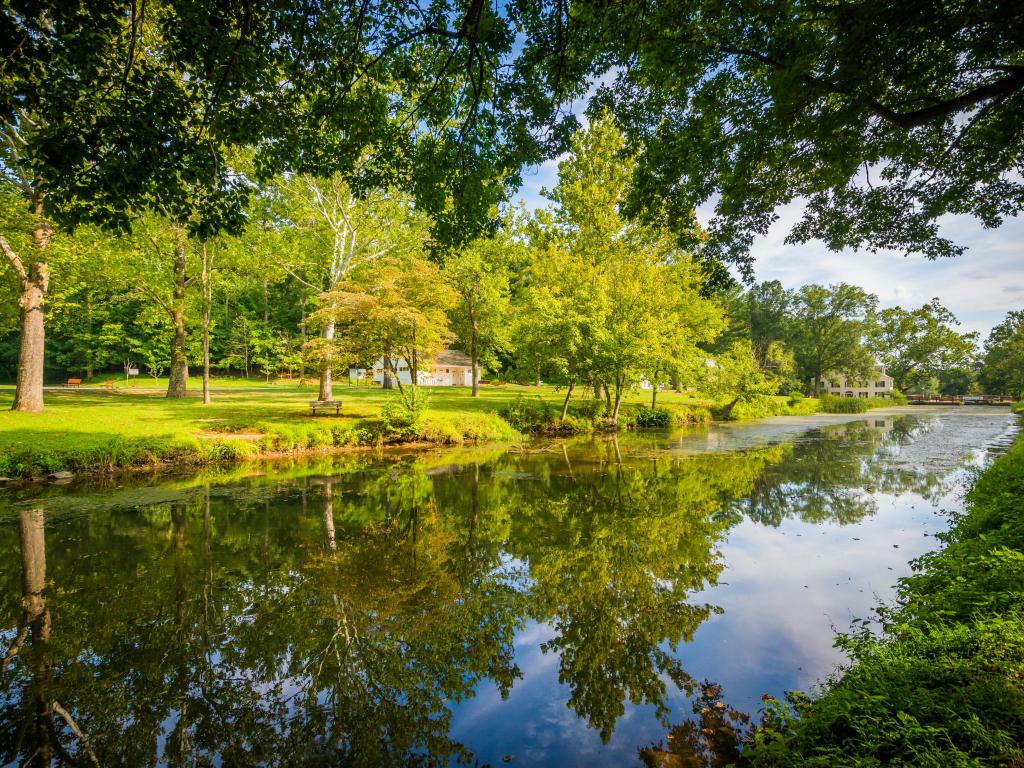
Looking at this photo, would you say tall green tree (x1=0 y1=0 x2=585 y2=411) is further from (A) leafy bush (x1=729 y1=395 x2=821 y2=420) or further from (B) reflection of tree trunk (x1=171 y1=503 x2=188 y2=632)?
(A) leafy bush (x1=729 y1=395 x2=821 y2=420)

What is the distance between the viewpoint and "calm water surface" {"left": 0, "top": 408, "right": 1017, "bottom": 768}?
392 cm

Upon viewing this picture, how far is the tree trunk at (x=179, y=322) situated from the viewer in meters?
21.9

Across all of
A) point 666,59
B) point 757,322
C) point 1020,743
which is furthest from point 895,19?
point 757,322

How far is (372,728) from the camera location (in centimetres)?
390

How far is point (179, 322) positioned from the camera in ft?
73.0

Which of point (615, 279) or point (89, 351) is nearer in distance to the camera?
point (615, 279)

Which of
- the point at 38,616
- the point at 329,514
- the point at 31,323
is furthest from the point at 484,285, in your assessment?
the point at 38,616

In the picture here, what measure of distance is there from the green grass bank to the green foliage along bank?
15733mm

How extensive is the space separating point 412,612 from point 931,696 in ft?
16.5

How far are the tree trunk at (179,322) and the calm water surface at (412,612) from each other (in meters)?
13.1

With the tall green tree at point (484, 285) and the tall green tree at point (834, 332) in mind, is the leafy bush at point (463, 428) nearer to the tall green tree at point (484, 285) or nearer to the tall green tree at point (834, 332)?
the tall green tree at point (484, 285)

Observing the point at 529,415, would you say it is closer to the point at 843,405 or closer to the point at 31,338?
the point at 31,338

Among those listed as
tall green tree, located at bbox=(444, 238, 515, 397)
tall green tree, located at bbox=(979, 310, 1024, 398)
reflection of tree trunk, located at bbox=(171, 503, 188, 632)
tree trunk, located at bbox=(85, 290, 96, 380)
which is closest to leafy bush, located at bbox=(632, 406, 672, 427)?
tall green tree, located at bbox=(444, 238, 515, 397)

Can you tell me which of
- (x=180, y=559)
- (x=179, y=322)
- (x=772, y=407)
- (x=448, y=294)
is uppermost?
(x=448, y=294)
